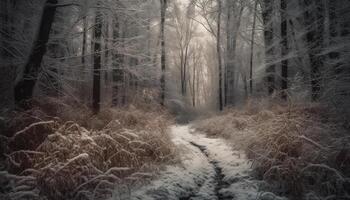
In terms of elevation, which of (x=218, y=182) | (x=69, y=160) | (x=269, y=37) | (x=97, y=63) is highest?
(x=269, y=37)

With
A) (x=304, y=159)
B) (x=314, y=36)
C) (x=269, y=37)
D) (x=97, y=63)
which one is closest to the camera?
(x=304, y=159)

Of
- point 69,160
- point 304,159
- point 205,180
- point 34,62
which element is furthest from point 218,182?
point 34,62

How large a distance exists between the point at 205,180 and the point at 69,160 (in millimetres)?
2857

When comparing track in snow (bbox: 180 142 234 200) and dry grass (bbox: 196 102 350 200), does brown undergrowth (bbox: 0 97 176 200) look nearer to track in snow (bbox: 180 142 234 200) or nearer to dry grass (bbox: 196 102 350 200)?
track in snow (bbox: 180 142 234 200)

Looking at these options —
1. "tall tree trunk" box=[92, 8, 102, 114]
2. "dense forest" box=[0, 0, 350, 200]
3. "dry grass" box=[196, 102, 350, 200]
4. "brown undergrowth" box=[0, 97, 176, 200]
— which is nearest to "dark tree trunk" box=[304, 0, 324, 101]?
"dense forest" box=[0, 0, 350, 200]

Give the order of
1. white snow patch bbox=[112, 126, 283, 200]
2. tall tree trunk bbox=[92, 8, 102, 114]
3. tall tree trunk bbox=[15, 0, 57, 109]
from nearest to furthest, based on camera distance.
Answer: white snow patch bbox=[112, 126, 283, 200], tall tree trunk bbox=[15, 0, 57, 109], tall tree trunk bbox=[92, 8, 102, 114]

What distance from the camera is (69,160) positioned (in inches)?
178

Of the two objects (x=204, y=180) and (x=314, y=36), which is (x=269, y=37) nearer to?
(x=314, y=36)

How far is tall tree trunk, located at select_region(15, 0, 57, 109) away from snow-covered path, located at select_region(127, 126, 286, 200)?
422 cm

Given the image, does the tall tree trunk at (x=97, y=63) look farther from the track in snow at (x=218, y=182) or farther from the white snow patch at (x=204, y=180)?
the track in snow at (x=218, y=182)

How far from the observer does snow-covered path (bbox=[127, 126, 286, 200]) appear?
4814 mm

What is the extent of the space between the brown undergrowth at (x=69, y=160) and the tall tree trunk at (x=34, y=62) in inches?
24.0

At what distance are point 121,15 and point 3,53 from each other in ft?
15.3

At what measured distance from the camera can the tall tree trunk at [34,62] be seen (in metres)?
6.87
